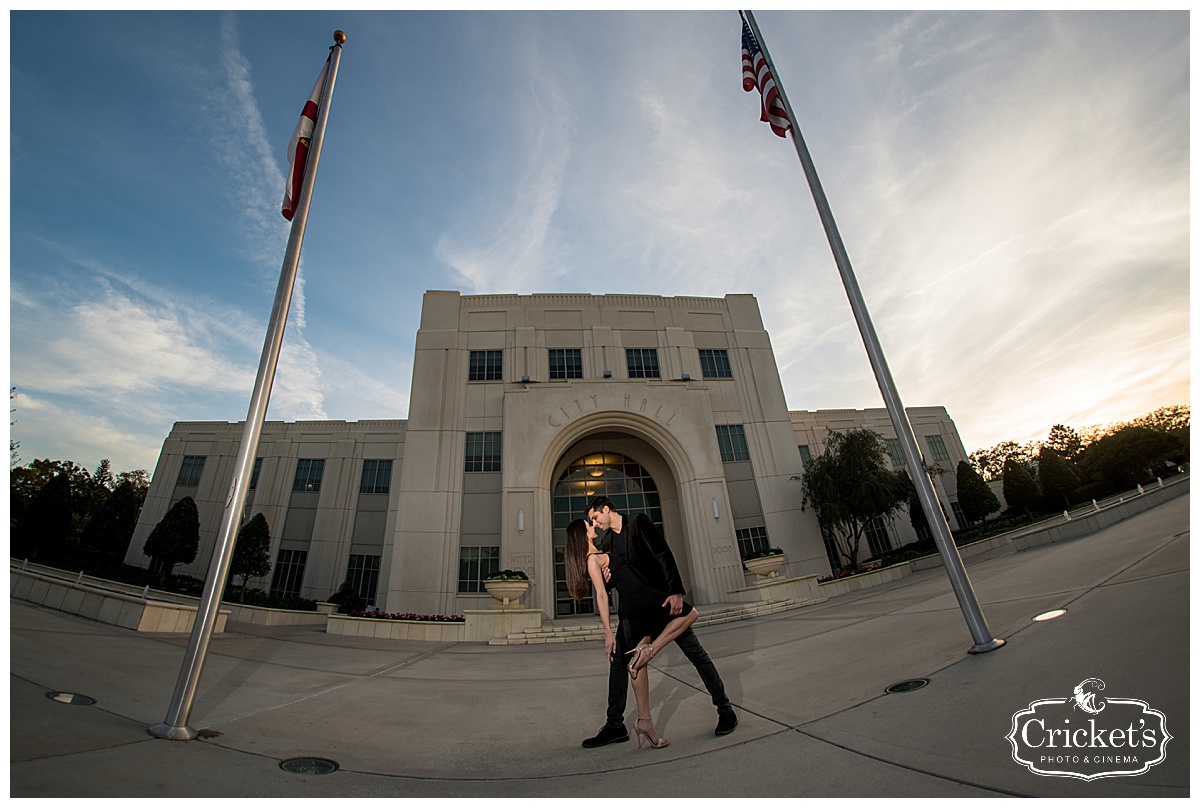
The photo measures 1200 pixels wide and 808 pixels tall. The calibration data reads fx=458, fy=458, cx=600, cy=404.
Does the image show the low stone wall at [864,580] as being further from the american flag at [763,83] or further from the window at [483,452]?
the american flag at [763,83]

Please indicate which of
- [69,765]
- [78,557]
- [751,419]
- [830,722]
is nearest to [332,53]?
Answer: [69,765]

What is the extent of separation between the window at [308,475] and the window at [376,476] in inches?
106

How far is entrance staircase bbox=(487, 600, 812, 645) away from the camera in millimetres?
13125

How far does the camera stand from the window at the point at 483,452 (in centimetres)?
2078

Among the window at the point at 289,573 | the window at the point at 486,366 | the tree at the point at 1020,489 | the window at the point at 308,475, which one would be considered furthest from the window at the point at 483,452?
the tree at the point at 1020,489

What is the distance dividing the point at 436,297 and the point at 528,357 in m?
5.95

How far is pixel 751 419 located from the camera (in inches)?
894

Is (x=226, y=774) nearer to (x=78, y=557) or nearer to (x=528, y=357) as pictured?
(x=528, y=357)

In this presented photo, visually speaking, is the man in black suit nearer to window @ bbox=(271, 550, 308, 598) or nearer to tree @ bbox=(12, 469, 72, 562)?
window @ bbox=(271, 550, 308, 598)

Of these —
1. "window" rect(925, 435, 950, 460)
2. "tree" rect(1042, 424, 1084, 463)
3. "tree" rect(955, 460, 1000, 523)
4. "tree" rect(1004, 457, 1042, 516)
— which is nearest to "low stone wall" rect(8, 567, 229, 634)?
"tree" rect(955, 460, 1000, 523)

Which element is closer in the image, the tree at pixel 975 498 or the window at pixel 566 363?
the window at pixel 566 363

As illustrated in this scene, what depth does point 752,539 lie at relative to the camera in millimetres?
20438

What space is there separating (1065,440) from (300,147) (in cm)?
9241

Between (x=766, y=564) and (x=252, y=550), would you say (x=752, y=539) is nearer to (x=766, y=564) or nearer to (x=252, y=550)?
(x=766, y=564)
